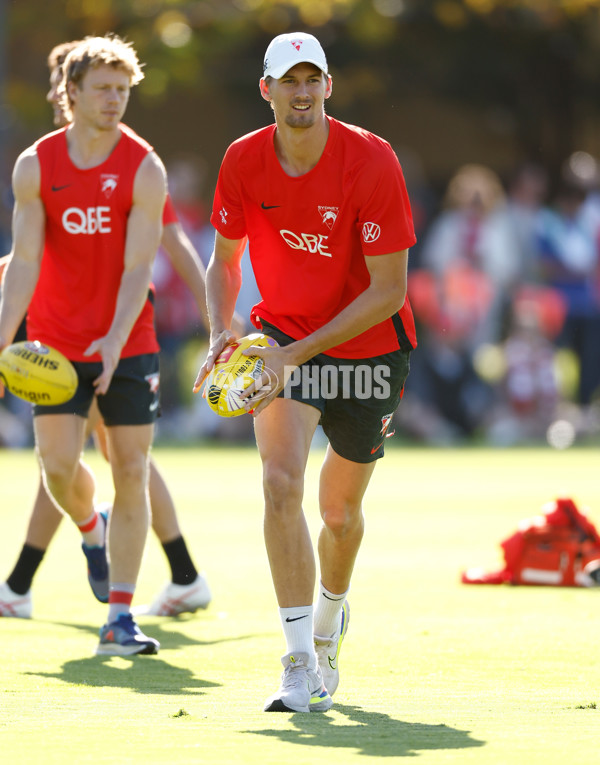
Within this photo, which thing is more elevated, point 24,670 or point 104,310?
point 104,310

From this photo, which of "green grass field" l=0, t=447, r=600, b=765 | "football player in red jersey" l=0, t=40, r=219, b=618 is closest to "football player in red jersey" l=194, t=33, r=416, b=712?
"green grass field" l=0, t=447, r=600, b=765

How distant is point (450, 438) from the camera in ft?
63.0

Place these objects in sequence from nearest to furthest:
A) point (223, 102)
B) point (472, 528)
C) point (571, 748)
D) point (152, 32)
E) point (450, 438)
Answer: point (571, 748)
point (472, 528)
point (450, 438)
point (152, 32)
point (223, 102)

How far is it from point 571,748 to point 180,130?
2607 centimetres

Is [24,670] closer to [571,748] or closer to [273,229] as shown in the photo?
[273,229]

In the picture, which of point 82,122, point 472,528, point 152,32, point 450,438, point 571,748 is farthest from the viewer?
point 152,32

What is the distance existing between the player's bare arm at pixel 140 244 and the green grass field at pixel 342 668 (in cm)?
142

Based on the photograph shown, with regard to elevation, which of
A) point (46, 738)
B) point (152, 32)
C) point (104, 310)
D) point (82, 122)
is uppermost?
point (152, 32)

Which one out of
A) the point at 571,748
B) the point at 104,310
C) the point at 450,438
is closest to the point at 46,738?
the point at 571,748

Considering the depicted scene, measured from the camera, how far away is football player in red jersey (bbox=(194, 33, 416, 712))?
224 inches

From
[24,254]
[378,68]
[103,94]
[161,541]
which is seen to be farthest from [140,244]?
[378,68]

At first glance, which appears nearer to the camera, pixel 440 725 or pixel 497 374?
pixel 440 725

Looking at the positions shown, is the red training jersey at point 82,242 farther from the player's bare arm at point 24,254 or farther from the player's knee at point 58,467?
the player's knee at point 58,467

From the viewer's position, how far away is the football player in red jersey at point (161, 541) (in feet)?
26.0
